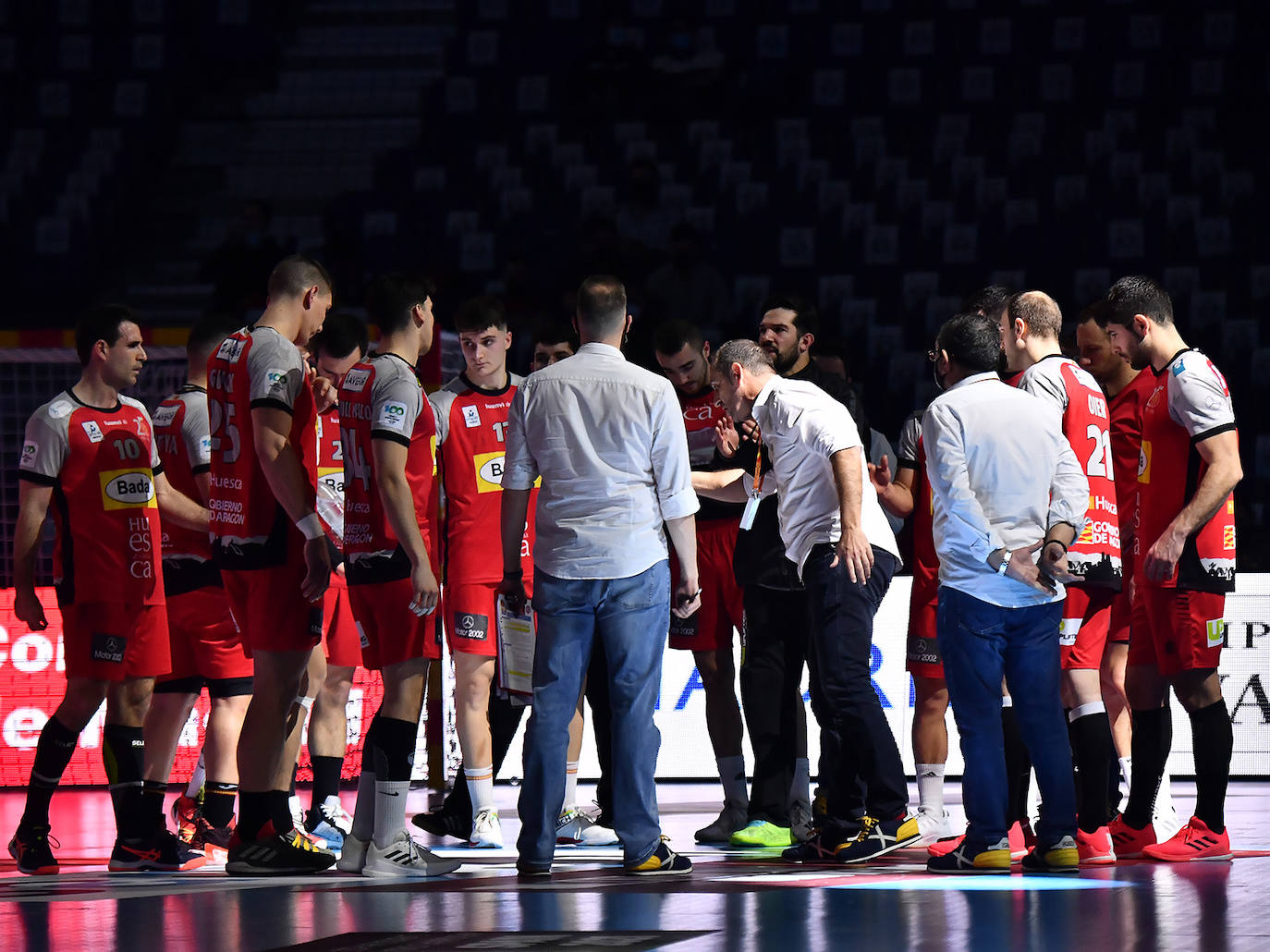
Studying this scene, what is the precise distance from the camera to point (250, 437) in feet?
20.1

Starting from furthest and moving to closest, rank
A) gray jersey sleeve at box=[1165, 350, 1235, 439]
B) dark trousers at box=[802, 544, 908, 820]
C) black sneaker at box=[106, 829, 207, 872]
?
black sneaker at box=[106, 829, 207, 872], dark trousers at box=[802, 544, 908, 820], gray jersey sleeve at box=[1165, 350, 1235, 439]

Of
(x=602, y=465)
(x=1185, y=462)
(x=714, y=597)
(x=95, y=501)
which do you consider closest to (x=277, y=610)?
(x=95, y=501)

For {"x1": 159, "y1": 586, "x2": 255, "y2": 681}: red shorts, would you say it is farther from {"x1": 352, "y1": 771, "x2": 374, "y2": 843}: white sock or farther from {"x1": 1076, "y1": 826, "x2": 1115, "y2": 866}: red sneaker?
{"x1": 1076, "y1": 826, "x2": 1115, "y2": 866}: red sneaker

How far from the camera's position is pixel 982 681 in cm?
578

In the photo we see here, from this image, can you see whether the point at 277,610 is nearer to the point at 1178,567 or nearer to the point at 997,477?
the point at 997,477

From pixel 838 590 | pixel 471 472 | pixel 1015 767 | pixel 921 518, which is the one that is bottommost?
pixel 1015 767

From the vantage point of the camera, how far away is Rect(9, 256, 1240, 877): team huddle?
5.98m

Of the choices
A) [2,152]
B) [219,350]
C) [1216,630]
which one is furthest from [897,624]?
[2,152]

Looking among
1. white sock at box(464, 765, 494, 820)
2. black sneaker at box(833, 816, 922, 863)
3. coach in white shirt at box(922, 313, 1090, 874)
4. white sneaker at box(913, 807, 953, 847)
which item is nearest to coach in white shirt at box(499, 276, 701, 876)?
black sneaker at box(833, 816, 922, 863)

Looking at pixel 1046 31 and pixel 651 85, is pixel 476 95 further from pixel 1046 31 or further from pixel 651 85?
pixel 1046 31

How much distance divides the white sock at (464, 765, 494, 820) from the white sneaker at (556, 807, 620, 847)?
0.35 metres

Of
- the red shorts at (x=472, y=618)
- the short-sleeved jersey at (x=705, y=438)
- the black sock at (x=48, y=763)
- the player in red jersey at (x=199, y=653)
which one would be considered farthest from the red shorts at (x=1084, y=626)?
the black sock at (x=48, y=763)

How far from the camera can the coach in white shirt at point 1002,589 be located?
18.8 feet

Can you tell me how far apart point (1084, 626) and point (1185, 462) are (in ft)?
2.37
